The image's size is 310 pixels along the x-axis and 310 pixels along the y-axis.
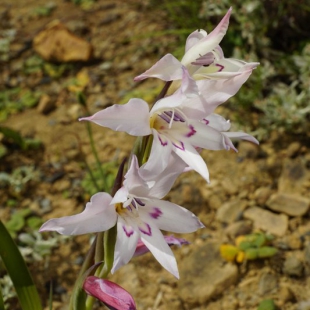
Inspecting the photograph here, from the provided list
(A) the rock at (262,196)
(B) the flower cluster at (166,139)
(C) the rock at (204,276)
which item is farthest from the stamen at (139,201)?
(A) the rock at (262,196)

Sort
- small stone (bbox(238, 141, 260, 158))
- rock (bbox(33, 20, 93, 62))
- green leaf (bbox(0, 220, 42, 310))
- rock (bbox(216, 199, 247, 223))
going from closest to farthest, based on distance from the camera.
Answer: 1. green leaf (bbox(0, 220, 42, 310))
2. rock (bbox(216, 199, 247, 223))
3. small stone (bbox(238, 141, 260, 158))
4. rock (bbox(33, 20, 93, 62))

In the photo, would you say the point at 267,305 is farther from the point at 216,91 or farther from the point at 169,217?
the point at 216,91

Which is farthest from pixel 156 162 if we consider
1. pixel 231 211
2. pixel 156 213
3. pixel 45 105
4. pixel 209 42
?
pixel 45 105

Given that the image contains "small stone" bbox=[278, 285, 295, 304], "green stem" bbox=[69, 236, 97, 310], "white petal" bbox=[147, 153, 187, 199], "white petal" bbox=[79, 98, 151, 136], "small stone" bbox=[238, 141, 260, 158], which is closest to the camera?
"white petal" bbox=[79, 98, 151, 136]

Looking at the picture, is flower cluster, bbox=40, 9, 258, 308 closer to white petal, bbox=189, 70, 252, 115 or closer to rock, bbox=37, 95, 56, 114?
white petal, bbox=189, 70, 252, 115

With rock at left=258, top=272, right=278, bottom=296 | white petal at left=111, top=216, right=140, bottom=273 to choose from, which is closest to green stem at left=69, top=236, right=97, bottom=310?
white petal at left=111, top=216, right=140, bottom=273

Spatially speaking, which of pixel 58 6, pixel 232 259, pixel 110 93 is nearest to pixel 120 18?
pixel 58 6
